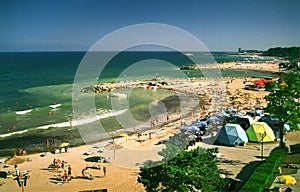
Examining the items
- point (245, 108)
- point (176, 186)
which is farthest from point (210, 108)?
point (176, 186)

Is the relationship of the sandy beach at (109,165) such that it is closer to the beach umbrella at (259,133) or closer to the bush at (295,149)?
the beach umbrella at (259,133)

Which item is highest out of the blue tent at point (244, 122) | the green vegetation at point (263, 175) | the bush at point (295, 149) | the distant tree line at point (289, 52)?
the distant tree line at point (289, 52)

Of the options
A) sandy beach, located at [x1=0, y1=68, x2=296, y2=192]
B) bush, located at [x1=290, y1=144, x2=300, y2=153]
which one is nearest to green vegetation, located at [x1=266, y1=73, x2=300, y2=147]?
bush, located at [x1=290, y1=144, x2=300, y2=153]

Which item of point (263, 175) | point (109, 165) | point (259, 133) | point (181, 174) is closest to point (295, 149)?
point (259, 133)

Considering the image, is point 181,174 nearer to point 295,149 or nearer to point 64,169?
point 64,169

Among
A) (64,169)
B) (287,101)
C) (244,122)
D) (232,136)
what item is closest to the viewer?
(287,101)

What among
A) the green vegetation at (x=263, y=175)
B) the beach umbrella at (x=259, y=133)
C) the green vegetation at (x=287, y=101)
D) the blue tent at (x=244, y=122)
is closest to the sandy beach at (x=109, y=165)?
the beach umbrella at (x=259, y=133)

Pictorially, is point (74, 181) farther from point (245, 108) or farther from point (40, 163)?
point (245, 108)
